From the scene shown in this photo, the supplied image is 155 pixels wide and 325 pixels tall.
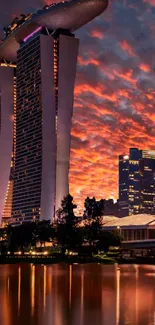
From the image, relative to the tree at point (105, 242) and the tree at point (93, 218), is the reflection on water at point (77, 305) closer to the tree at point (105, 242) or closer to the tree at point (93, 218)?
A: the tree at point (93, 218)

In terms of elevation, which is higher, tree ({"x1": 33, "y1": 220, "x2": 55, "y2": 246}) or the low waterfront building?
the low waterfront building

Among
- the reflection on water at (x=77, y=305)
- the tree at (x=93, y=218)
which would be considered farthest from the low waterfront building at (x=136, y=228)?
the reflection on water at (x=77, y=305)

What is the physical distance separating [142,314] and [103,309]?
2.70 metres

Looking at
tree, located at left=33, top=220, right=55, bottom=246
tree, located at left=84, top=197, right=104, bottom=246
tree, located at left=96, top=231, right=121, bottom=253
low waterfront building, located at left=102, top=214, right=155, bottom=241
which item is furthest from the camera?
low waterfront building, located at left=102, top=214, right=155, bottom=241

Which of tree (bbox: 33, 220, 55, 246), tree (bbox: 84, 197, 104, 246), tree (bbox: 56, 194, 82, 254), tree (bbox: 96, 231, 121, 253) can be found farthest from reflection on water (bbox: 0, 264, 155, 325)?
tree (bbox: 33, 220, 55, 246)

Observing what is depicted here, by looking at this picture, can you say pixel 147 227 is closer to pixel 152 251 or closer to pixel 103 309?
pixel 152 251

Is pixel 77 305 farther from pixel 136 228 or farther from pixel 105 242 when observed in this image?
pixel 136 228

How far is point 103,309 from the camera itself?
1129 inches

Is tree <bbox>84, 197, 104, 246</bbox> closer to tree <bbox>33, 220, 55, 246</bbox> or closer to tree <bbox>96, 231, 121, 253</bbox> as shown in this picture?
tree <bbox>96, 231, 121, 253</bbox>

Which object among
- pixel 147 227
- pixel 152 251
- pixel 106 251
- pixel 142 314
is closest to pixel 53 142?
pixel 147 227

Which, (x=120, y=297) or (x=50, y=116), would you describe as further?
(x=50, y=116)

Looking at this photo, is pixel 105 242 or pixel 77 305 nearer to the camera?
pixel 77 305

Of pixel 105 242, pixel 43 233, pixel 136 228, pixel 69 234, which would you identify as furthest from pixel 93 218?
pixel 136 228

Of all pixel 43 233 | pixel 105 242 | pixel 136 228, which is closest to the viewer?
pixel 105 242
